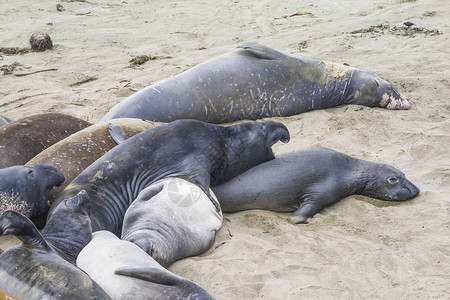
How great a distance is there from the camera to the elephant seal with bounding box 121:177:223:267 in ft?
12.8

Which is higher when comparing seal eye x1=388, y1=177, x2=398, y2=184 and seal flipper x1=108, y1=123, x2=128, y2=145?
seal flipper x1=108, y1=123, x2=128, y2=145

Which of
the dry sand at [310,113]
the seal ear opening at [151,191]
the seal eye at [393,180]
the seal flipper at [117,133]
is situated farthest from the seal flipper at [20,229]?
the seal eye at [393,180]

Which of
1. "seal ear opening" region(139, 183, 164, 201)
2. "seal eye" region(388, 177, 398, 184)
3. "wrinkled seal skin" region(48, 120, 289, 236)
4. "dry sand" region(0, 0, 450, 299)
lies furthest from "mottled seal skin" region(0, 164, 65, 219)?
"seal eye" region(388, 177, 398, 184)

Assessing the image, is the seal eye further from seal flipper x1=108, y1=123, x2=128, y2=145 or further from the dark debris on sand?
the dark debris on sand

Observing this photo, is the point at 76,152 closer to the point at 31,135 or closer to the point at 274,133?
the point at 31,135

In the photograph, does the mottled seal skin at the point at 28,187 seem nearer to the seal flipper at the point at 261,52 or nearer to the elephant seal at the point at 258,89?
the elephant seal at the point at 258,89

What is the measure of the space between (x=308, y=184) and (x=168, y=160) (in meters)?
1.25

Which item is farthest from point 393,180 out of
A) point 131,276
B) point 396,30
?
point 396,30

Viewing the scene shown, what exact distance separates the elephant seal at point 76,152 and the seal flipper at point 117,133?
51 mm

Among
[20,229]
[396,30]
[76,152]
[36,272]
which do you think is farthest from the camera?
[396,30]

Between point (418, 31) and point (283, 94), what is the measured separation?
3384mm

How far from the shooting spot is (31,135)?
5.25 m

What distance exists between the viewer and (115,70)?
8.66 metres

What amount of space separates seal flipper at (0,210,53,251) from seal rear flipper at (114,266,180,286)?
1.54 feet
